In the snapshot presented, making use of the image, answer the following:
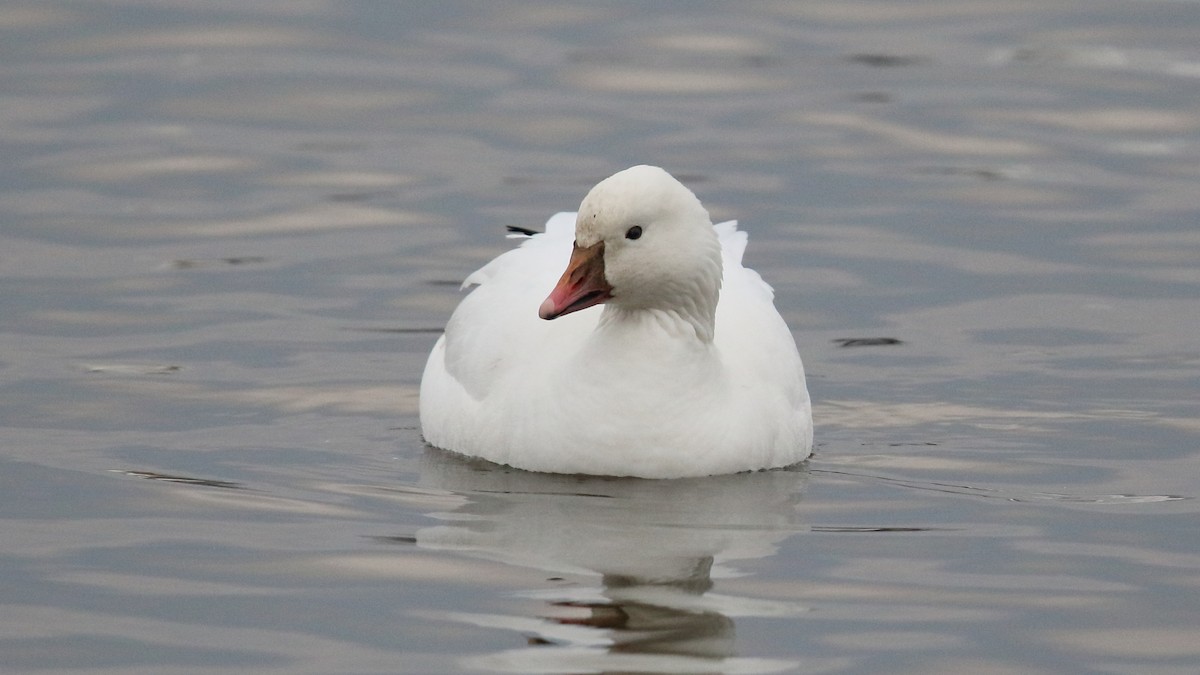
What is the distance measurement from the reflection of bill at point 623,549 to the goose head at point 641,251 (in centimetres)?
74

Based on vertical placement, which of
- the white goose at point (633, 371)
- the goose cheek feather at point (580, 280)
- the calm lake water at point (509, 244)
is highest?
the goose cheek feather at point (580, 280)

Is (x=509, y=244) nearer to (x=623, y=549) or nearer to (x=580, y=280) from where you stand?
(x=580, y=280)

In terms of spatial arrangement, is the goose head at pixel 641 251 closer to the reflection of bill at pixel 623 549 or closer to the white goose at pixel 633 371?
the white goose at pixel 633 371

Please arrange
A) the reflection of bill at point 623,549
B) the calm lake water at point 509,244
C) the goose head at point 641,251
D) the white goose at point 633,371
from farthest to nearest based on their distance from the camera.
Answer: the white goose at point 633,371 → the goose head at point 641,251 → the calm lake water at point 509,244 → the reflection of bill at point 623,549

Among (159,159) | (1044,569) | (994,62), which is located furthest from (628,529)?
(994,62)

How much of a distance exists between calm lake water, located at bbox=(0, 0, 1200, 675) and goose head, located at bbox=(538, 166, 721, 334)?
75 centimetres

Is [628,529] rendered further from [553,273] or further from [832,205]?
[832,205]

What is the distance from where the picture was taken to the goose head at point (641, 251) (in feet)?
28.3

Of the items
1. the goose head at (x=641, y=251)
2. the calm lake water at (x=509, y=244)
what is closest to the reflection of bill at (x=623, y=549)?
the calm lake water at (x=509, y=244)

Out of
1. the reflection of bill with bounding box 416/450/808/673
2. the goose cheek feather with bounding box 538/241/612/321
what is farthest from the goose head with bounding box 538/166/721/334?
the reflection of bill with bounding box 416/450/808/673

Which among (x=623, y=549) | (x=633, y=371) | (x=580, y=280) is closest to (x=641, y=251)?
(x=580, y=280)

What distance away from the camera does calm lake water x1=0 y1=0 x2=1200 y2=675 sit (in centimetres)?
724

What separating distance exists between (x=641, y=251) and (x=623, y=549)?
1.39m

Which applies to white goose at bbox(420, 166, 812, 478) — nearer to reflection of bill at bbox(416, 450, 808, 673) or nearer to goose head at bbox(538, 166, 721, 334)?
goose head at bbox(538, 166, 721, 334)
